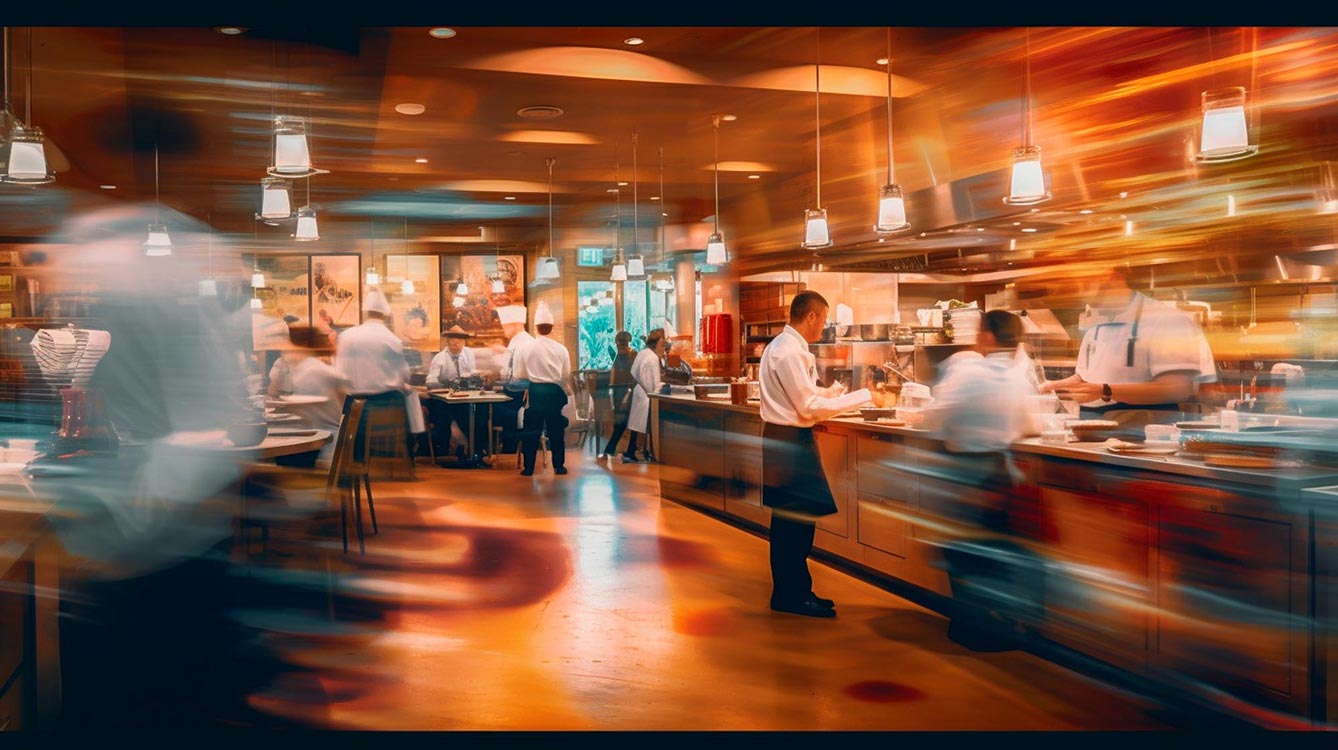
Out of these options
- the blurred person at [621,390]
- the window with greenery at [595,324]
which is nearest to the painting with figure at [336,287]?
the window with greenery at [595,324]

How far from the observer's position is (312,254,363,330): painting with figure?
1385 cm

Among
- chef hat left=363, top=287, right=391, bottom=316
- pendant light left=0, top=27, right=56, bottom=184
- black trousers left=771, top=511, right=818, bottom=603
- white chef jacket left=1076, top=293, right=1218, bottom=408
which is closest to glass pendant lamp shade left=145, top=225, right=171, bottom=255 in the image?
chef hat left=363, top=287, right=391, bottom=316

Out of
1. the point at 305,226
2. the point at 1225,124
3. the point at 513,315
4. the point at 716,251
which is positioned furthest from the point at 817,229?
the point at 513,315

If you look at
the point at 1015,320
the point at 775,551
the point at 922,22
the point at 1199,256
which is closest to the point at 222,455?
the point at 775,551

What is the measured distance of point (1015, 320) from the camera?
3947 millimetres

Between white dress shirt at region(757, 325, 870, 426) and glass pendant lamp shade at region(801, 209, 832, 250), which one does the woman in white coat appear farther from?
white dress shirt at region(757, 325, 870, 426)

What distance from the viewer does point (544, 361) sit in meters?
9.20

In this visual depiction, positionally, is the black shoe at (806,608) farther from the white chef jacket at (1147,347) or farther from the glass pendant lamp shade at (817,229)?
the glass pendant lamp shade at (817,229)

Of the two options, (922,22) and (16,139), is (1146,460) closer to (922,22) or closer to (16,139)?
(922,22)

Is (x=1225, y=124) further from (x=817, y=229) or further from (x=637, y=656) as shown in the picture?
(x=637, y=656)

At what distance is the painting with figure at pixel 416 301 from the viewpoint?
13984mm

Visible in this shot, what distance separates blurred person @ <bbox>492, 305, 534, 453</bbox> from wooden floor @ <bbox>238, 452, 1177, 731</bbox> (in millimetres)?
3662

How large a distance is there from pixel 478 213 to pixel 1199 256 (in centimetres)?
956

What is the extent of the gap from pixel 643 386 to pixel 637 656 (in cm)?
626
